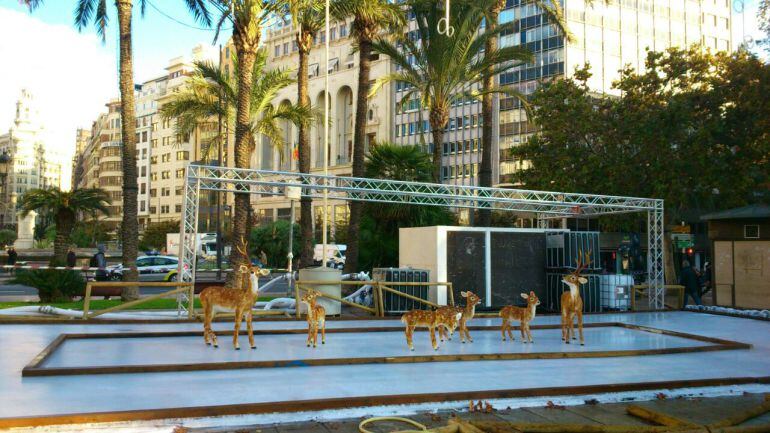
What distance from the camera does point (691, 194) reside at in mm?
30594

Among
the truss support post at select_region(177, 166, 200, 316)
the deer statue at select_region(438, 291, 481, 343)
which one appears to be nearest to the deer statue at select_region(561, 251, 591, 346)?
the deer statue at select_region(438, 291, 481, 343)

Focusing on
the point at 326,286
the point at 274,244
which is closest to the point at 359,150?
the point at 326,286

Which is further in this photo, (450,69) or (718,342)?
(450,69)

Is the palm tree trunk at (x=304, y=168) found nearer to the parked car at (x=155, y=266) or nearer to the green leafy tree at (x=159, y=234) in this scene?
the parked car at (x=155, y=266)

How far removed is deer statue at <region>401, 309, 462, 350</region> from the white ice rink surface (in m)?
0.41

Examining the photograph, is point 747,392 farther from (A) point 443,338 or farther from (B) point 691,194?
(B) point 691,194

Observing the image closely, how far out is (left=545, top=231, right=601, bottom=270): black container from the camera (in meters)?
20.4

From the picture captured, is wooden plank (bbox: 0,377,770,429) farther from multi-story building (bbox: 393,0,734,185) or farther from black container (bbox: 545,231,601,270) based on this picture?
multi-story building (bbox: 393,0,734,185)

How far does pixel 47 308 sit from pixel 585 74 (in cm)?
2782

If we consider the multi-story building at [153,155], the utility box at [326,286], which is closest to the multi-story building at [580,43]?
the utility box at [326,286]

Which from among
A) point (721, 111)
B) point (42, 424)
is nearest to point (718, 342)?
point (42, 424)

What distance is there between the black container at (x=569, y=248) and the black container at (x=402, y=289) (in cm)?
438

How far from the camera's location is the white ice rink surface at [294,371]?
7812 millimetres

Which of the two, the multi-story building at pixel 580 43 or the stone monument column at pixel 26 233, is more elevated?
the multi-story building at pixel 580 43
